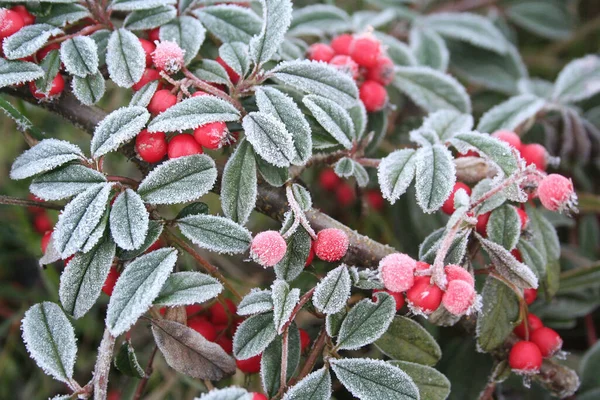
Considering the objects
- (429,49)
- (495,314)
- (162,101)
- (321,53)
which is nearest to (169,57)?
(162,101)

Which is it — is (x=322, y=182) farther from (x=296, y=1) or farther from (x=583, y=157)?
(x=583, y=157)

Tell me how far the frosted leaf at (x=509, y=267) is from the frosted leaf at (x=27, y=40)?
0.91m

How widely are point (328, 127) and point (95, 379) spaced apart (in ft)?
2.06

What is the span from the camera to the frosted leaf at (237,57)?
3.73 ft

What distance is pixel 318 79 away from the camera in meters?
1.15

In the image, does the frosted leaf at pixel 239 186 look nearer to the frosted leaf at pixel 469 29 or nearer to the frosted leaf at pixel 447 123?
the frosted leaf at pixel 447 123

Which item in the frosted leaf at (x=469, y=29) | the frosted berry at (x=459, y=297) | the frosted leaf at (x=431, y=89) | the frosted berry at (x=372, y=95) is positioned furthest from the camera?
the frosted leaf at (x=469, y=29)

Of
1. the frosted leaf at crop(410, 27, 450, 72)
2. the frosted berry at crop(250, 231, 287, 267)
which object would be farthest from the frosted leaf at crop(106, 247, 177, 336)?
the frosted leaf at crop(410, 27, 450, 72)

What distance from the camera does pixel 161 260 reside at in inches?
39.9

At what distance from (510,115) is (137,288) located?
3.40ft

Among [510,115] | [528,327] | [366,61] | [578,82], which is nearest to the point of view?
[528,327]

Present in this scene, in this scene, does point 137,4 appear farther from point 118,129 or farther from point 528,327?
point 528,327

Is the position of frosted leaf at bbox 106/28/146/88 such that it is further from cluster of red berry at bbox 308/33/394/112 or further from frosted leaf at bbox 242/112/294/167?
cluster of red berry at bbox 308/33/394/112

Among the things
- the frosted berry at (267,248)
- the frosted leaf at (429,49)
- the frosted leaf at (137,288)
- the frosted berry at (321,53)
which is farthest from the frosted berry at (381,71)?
the frosted leaf at (137,288)
